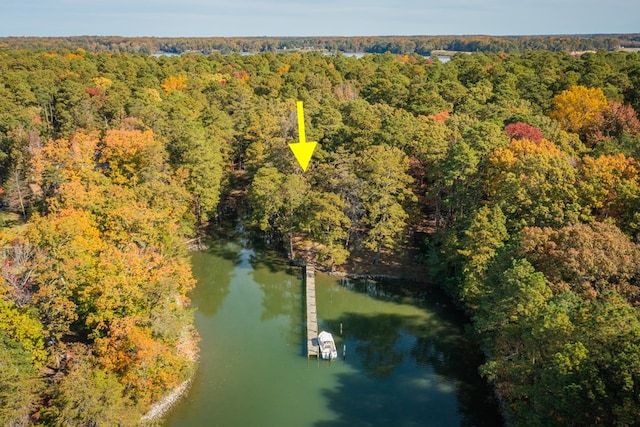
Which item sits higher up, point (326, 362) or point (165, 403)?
point (326, 362)

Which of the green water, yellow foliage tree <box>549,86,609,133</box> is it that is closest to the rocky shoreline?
the green water

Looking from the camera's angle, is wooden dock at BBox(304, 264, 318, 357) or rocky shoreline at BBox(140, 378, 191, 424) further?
wooden dock at BBox(304, 264, 318, 357)

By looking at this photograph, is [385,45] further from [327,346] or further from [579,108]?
[327,346]

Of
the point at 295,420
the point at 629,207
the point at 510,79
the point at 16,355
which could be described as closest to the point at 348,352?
the point at 295,420

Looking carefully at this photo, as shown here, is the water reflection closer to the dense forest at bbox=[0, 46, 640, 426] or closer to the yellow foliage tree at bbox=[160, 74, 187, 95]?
the dense forest at bbox=[0, 46, 640, 426]

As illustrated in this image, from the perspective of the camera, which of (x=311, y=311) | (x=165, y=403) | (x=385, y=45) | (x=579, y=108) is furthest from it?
(x=385, y=45)

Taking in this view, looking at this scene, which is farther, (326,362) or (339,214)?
(339,214)

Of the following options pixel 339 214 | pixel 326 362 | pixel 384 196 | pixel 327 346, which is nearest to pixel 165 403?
pixel 326 362
